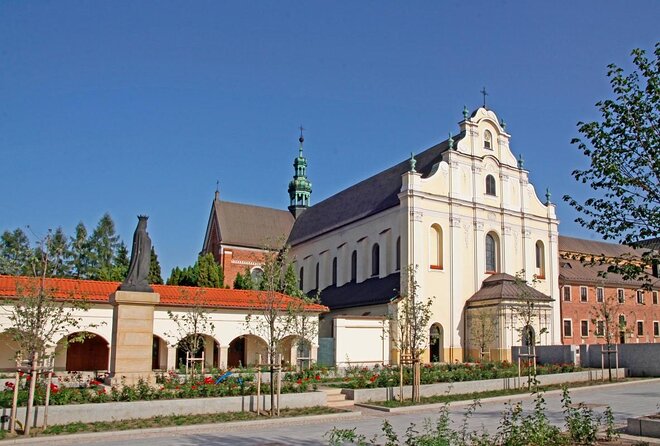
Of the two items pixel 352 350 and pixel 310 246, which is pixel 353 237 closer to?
pixel 310 246

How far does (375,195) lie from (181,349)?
66.6ft

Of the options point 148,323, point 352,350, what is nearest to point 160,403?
point 148,323

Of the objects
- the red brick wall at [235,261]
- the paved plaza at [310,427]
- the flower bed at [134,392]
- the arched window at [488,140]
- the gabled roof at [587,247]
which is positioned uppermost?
the arched window at [488,140]

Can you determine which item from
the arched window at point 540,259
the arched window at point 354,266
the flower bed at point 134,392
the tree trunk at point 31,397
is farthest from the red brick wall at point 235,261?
the tree trunk at point 31,397

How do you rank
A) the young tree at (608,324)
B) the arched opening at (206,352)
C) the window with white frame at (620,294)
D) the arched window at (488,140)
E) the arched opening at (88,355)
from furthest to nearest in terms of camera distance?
the window with white frame at (620,294)
the arched window at (488,140)
the arched opening at (206,352)
the arched opening at (88,355)
the young tree at (608,324)

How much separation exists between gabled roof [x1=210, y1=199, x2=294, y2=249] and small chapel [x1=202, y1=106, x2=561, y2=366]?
11162 mm

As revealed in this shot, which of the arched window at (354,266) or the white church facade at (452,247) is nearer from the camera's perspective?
the white church facade at (452,247)

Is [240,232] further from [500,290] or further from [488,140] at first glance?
[500,290]

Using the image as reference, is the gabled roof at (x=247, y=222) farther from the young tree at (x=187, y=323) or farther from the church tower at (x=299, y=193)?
the young tree at (x=187, y=323)

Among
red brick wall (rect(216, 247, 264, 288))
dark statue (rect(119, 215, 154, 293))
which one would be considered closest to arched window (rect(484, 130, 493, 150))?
red brick wall (rect(216, 247, 264, 288))

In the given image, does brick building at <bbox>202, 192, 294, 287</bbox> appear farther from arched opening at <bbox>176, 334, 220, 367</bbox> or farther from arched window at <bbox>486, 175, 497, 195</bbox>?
arched window at <bbox>486, 175, 497, 195</bbox>

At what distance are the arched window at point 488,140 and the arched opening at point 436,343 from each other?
1400cm

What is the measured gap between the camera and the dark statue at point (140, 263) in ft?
60.4

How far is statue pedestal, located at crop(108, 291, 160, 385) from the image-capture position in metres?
17.6
